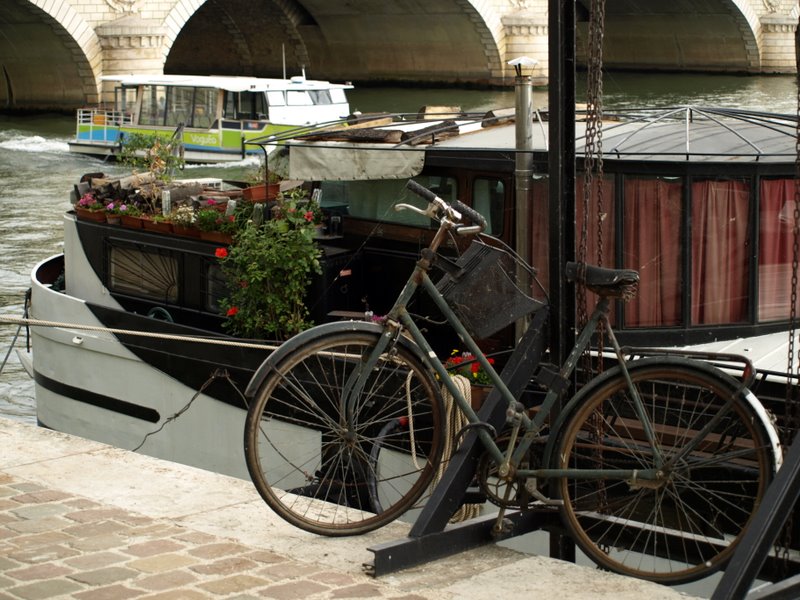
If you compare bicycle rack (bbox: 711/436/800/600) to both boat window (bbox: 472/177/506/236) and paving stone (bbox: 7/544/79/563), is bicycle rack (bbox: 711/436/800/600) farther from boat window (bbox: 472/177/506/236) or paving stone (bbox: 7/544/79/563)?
boat window (bbox: 472/177/506/236)

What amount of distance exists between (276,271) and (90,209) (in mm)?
2508

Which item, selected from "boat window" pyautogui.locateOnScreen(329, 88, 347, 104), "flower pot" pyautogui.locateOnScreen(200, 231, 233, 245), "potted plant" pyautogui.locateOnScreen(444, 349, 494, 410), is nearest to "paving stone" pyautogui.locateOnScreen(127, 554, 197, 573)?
"potted plant" pyautogui.locateOnScreen(444, 349, 494, 410)

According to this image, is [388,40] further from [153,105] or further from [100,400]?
[100,400]

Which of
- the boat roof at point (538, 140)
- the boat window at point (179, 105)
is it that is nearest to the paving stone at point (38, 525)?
the boat roof at point (538, 140)

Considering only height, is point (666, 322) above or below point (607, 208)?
below

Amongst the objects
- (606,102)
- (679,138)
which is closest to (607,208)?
(679,138)

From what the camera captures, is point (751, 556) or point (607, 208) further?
point (607, 208)

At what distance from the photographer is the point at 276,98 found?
24.0 m

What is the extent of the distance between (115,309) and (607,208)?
12.5ft

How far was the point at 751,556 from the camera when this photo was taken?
2.94m

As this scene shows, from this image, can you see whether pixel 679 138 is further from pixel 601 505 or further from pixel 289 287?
pixel 601 505

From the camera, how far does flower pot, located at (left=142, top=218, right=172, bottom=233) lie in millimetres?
8602

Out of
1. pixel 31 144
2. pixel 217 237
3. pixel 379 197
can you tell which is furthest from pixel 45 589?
pixel 31 144

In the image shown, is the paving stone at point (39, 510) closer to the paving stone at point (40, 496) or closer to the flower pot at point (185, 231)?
the paving stone at point (40, 496)
